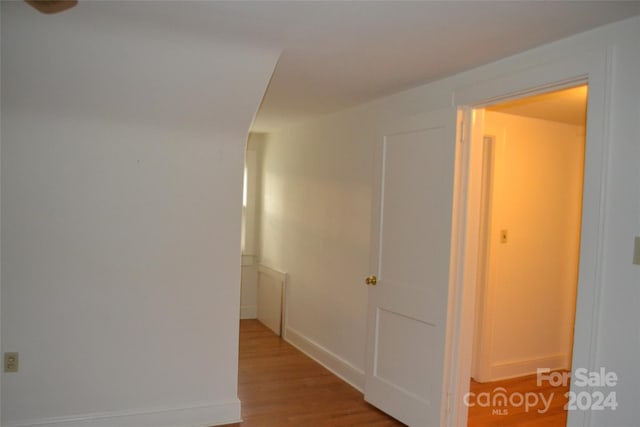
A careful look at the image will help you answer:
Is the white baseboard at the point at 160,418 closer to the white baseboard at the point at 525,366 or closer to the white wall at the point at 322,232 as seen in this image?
the white wall at the point at 322,232

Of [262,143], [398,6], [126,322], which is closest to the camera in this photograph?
[398,6]

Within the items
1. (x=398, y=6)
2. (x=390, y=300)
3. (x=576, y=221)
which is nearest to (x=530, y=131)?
(x=576, y=221)

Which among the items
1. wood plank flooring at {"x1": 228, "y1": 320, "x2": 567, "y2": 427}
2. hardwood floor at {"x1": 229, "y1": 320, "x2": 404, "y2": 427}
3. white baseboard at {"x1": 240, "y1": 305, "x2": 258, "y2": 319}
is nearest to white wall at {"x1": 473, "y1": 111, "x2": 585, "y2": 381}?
wood plank flooring at {"x1": 228, "y1": 320, "x2": 567, "y2": 427}

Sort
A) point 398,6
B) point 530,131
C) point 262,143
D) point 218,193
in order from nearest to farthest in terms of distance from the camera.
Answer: point 398,6, point 218,193, point 530,131, point 262,143

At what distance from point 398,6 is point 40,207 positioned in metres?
2.18

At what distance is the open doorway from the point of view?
12.8 ft

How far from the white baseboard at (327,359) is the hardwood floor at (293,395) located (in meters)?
0.05

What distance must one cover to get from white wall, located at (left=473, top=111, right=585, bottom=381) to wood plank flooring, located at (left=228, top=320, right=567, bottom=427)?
1.09ft

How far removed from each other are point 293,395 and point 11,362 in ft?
6.03

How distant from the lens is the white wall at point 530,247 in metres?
3.92

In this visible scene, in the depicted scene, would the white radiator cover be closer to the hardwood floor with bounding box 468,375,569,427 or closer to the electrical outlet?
the hardwood floor with bounding box 468,375,569,427

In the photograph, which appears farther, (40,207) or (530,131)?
(530,131)

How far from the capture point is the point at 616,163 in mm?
1944

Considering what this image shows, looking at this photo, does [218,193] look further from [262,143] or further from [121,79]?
[262,143]
